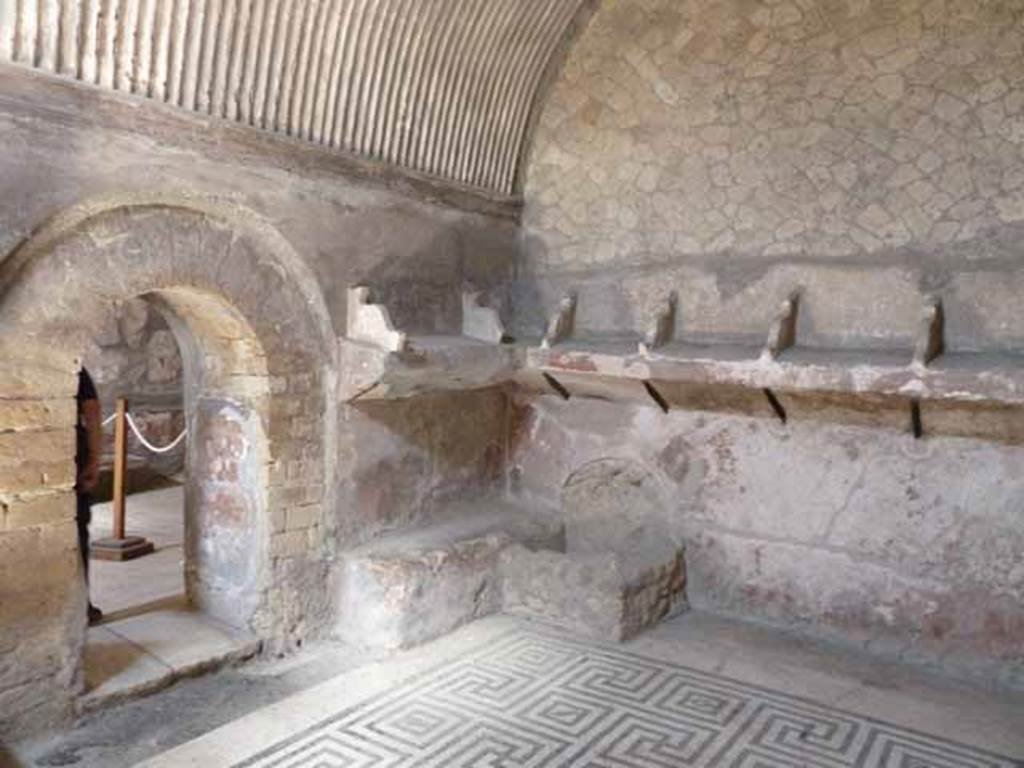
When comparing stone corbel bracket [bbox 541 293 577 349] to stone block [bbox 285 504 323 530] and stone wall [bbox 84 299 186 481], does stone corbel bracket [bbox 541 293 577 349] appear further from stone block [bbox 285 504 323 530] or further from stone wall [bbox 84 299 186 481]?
stone wall [bbox 84 299 186 481]

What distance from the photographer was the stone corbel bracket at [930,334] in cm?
412

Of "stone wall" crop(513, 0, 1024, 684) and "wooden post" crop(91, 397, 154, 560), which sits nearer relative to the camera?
"stone wall" crop(513, 0, 1024, 684)

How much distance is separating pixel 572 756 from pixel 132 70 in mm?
3589

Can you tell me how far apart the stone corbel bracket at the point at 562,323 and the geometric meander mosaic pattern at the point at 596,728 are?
2.09 meters

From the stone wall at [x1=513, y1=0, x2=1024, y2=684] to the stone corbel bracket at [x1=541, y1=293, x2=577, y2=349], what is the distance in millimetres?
111

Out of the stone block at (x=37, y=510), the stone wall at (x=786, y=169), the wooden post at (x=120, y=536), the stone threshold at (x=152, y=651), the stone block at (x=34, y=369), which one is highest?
the stone wall at (x=786, y=169)

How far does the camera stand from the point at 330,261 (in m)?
4.67

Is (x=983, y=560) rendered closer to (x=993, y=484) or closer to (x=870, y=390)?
(x=993, y=484)

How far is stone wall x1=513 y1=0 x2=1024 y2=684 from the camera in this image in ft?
14.5

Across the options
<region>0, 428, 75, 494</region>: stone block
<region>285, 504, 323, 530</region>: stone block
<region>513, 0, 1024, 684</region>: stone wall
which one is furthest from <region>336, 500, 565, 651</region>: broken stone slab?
<region>0, 428, 75, 494</region>: stone block

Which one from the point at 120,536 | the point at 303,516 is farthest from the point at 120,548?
the point at 303,516

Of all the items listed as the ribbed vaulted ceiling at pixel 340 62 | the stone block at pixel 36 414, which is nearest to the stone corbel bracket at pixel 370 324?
the ribbed vaulted ceiling at pixel 340 62

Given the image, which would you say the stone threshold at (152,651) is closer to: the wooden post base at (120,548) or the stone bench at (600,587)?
the wooden post base at (120,548)

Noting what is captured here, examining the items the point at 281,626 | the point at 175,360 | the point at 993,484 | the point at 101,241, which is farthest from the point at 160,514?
the point at 993,484
